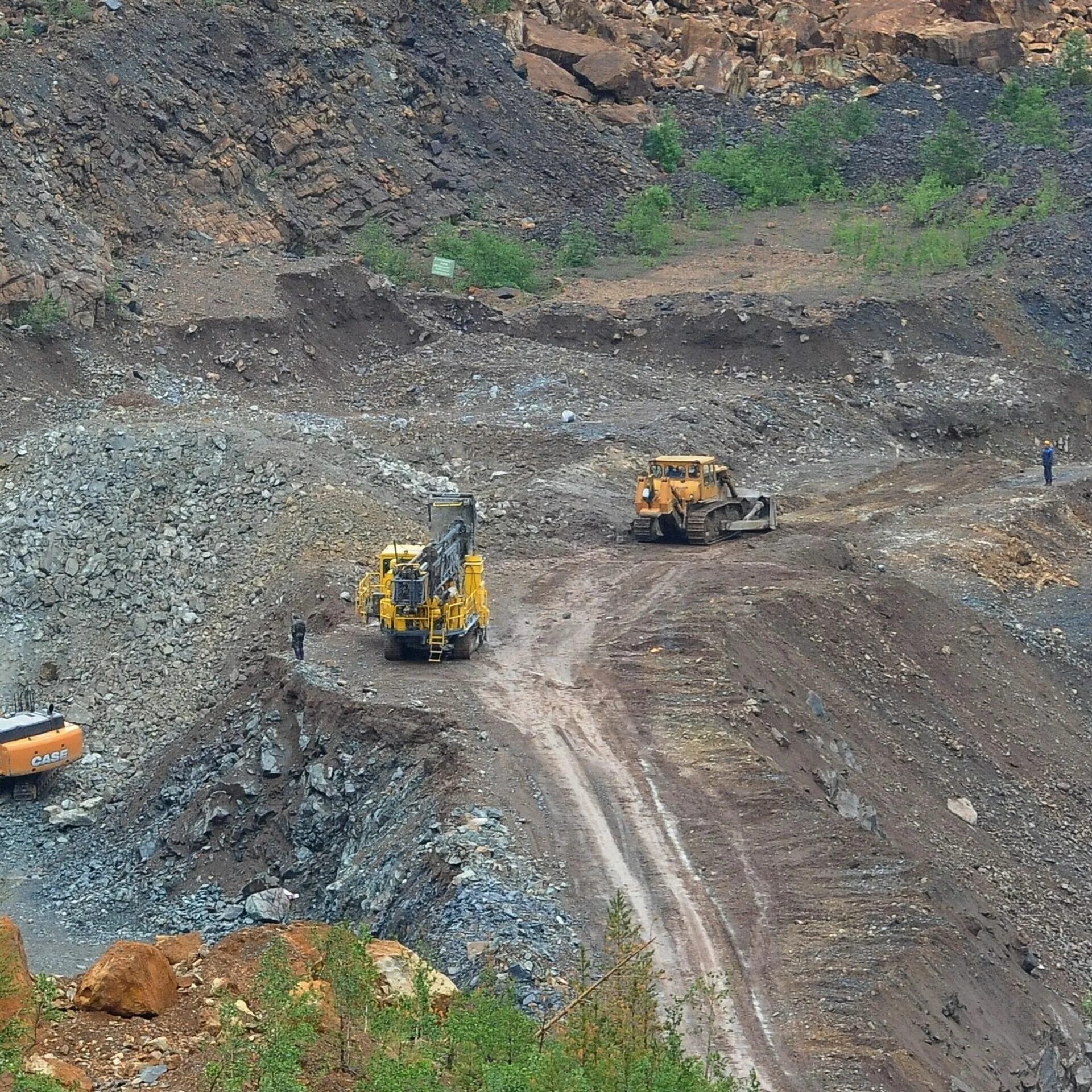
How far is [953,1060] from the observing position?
46.4ft

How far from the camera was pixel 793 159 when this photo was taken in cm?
4997

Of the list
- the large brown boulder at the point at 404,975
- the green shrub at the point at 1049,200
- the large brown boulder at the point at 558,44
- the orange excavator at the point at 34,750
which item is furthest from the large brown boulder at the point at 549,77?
the large brown boulder at the point at 404,975

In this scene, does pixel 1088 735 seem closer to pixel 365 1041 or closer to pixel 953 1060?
pixel 953 1060

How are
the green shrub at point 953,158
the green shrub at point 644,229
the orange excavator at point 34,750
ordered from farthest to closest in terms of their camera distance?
the green shrub at point 953,158, the green shrub at point 644,229, the orange excavator at point 34,750

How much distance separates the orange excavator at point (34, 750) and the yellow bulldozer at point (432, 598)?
3.55 meters

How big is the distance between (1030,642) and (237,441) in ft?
35.9

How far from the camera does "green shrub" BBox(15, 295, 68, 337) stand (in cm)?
3334

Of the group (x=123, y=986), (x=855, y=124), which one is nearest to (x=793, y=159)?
(x=855, y=124)

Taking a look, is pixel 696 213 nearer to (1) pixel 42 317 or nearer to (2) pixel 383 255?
(2) pixel 383 255

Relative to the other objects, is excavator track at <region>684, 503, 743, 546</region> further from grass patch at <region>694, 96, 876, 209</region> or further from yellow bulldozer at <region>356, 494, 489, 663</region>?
grass patch at <region>694, 96, 876, 209</region>

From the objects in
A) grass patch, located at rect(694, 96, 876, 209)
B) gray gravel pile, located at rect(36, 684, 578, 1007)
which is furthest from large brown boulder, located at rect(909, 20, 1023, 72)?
gray gravel pile, located at rect(36, 684, 578, 1007)

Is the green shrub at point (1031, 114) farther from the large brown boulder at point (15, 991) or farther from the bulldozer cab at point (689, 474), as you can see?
the large brown boulder at point (15, 991)

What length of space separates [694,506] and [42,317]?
12935mm

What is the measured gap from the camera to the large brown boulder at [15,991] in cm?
1068
